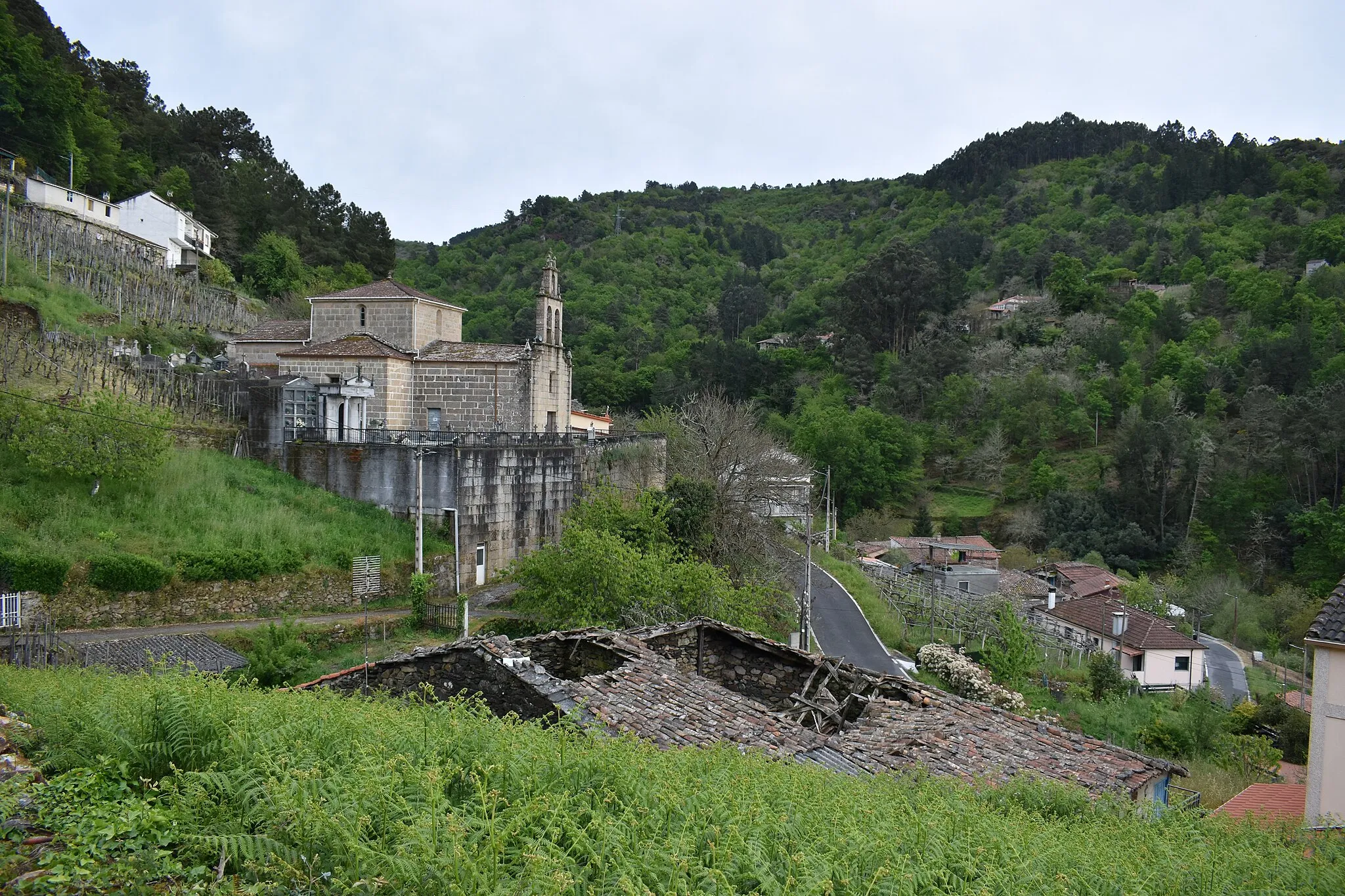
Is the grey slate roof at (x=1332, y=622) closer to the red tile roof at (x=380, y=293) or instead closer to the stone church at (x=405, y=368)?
the stone church at (x=405, y=368)

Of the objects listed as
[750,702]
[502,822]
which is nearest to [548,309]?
[750,702]

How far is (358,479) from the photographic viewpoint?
75.7 feet

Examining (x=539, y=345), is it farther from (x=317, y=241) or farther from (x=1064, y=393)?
(x=1064, y=393)

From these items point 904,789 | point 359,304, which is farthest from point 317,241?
point 904,789

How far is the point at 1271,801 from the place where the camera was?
37.8ft

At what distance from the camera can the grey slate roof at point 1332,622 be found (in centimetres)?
1025

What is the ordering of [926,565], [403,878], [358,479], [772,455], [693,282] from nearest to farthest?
1. [403,878]
2. [358,479]
3. [772,455]
4. [926,565]
5. [693,282]

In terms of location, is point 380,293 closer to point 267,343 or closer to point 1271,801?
point 267,343

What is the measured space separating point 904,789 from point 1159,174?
336 ft

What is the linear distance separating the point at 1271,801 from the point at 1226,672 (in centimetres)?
2430

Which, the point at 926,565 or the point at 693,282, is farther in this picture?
the point at 693,282

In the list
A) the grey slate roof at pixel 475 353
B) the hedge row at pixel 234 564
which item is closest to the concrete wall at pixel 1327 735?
the hedge row at pixel 234 564

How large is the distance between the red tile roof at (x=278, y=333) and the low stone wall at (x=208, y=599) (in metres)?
11.3


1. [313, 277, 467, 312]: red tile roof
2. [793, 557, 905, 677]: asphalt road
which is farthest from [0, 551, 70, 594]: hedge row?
[793, 557, 905, 677]: asphalt road
